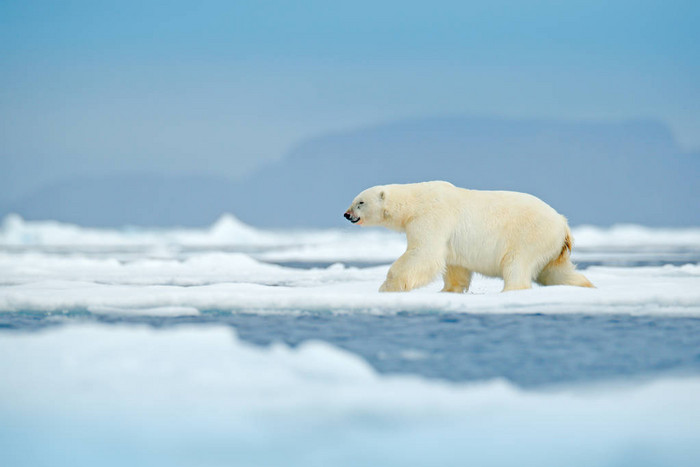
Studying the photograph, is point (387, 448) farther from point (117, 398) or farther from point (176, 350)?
point (176, 350)

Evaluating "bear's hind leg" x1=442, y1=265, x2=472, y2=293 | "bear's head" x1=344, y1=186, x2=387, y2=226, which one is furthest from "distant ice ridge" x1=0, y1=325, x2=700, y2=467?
"bear's hind leg" x1=442, y1=265, x2=472, y2=293

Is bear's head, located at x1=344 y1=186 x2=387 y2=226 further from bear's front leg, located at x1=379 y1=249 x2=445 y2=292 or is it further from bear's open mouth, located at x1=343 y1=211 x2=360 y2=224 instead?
bear's front leg, located at x1=379 y1=249 x2=445 y2=292

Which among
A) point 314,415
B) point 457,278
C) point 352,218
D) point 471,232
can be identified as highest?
point 352,218

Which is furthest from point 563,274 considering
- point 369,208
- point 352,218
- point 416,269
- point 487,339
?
point 487,339

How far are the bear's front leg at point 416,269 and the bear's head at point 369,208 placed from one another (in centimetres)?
54

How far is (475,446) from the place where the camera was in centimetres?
287

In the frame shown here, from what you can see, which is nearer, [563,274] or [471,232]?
[471,232]

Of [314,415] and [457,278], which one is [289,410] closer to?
[314,415]

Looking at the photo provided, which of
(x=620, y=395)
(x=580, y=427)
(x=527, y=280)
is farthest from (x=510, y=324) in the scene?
(x=580, y=427)

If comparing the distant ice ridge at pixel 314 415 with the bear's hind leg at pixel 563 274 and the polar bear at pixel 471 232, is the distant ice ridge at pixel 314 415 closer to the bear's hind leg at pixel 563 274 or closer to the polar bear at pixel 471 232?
the polar bear at pixel 471 232

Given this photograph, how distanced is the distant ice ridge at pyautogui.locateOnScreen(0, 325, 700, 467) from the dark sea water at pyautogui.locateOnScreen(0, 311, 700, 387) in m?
0.28

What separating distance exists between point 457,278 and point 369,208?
1.11m

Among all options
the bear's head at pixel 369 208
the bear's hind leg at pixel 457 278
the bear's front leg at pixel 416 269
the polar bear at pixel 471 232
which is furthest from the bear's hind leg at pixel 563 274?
the bear's head at pixel 369 208

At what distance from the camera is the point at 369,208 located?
7.12 m
